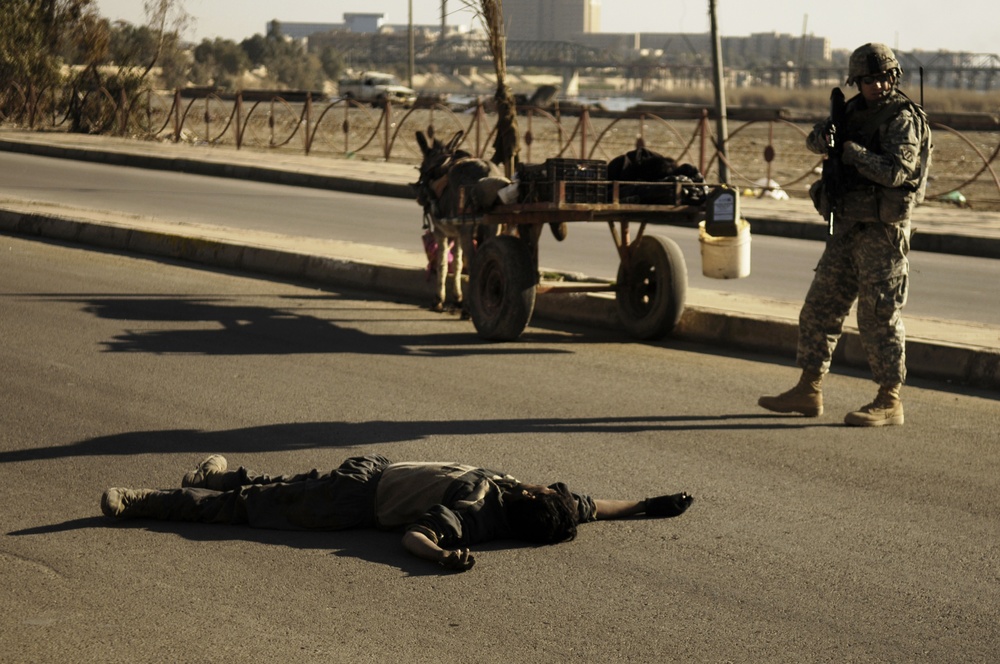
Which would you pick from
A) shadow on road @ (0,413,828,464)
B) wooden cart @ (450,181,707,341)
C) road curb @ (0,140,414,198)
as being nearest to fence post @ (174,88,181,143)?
road curb @ (0,140,414,198)

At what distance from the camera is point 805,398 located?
23.8ft

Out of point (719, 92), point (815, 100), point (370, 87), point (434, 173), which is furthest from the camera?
point (815, 100)

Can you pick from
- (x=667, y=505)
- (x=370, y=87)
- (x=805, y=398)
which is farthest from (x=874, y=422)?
(x=370, y=87)

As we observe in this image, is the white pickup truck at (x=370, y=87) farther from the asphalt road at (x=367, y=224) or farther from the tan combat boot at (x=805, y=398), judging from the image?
the tan combat boot at (x=805, y=398)

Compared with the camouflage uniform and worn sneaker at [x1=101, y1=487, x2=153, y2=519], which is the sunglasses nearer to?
the camouflage uniform

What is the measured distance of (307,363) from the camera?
8555mm

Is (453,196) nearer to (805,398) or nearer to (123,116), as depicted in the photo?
(805,398)

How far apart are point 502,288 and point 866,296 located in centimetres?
292

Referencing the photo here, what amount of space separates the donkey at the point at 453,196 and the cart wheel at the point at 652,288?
1.10 meters

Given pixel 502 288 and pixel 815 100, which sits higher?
pixel 502 288

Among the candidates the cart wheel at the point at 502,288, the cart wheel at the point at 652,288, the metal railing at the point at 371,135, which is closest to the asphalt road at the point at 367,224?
the cart wheel at the point at 652,288

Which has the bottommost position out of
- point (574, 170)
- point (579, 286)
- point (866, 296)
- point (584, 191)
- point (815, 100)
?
point (815, 100)

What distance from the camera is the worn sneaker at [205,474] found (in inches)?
218

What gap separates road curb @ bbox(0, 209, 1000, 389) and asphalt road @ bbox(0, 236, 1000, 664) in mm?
251
